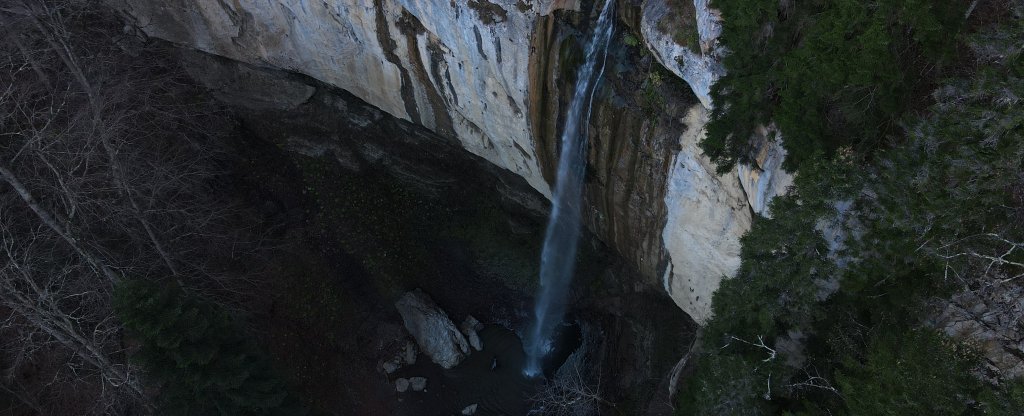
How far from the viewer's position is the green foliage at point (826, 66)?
229 inches

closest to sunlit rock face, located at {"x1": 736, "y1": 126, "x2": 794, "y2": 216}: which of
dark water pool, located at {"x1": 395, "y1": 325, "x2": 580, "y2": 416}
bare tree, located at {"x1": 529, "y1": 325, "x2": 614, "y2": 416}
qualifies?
bare tree, located at {"x1": 529, "y1": 325, "x2": 614, "y2": 416}

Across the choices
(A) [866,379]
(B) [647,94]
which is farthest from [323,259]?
(A) [866,379]

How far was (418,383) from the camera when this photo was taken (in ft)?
51.4

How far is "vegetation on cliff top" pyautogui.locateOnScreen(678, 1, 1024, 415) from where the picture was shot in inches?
200

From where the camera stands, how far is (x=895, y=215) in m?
5.61

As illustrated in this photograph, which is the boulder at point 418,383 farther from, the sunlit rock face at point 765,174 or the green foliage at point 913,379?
the green foliage at point 913,379

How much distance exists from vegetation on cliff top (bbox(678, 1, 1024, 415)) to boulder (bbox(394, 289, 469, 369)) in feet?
31.0

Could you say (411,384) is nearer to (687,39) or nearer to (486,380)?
(486,380)

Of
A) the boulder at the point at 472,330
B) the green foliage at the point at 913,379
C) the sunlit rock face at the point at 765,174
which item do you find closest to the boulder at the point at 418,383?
the boulder at the point at 472,330

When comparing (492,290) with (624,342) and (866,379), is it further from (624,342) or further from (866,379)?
(866,379)

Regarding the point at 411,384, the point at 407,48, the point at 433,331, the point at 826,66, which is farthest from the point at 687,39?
the point at 411,384

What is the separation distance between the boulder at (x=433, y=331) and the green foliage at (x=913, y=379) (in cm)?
1146

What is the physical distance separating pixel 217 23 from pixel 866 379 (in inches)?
614

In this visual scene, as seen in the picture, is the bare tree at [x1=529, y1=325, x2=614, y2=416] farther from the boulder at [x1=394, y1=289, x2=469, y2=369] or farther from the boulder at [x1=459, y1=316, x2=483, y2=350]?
the boulder at [x1=394, y1=289, x2=469, y2=369]
